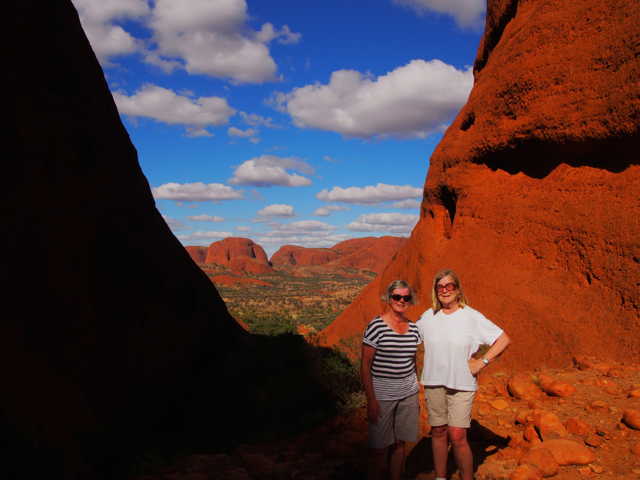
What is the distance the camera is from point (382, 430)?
9.76ft

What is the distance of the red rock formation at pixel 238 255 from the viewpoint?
89375 millimetres

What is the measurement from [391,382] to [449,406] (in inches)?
19.1

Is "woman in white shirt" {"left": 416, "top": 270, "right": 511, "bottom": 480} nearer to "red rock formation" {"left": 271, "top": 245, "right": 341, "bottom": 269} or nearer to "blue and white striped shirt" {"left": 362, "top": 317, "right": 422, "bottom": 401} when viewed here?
"blue and white striped shirt" {"left": 362, "top": 317, "right": 422, "bottom": 401}

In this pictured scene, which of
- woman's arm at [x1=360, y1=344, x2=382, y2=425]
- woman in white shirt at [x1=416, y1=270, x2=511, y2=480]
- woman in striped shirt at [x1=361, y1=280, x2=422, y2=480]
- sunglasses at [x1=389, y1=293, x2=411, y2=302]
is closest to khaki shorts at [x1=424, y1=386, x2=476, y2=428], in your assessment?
woman in white shirt at [x1=416, y1=270, x2=511, y2=480]

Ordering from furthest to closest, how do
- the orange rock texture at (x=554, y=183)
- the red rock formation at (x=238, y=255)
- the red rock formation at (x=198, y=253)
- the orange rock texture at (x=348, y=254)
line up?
the red rock formation at (x=198, y=253) < the orange rock texture at (x=348, y=254) < the red rock formation at (x=238, y=255) < the orange rock texture at (x=554, y=183)

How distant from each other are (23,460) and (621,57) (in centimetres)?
835

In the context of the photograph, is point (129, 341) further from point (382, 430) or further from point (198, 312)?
point (382, 430)

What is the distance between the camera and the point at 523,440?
3.89m

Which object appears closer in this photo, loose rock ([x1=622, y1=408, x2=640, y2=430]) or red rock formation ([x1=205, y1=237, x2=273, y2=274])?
loose rock ([x1=622, y1=408, x2=640, y2=430])

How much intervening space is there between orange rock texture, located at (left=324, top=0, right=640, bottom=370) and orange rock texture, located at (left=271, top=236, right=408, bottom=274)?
8521 cm

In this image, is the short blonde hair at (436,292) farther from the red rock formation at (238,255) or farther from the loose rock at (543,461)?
the red rock formation at (238,255)

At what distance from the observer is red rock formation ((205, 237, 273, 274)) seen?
89375 mm

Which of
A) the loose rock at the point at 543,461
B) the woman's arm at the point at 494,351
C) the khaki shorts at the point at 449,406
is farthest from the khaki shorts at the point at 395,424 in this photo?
the loose rock at the point at 543,461

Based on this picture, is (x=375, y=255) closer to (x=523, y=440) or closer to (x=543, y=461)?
(x=523, y=440)
